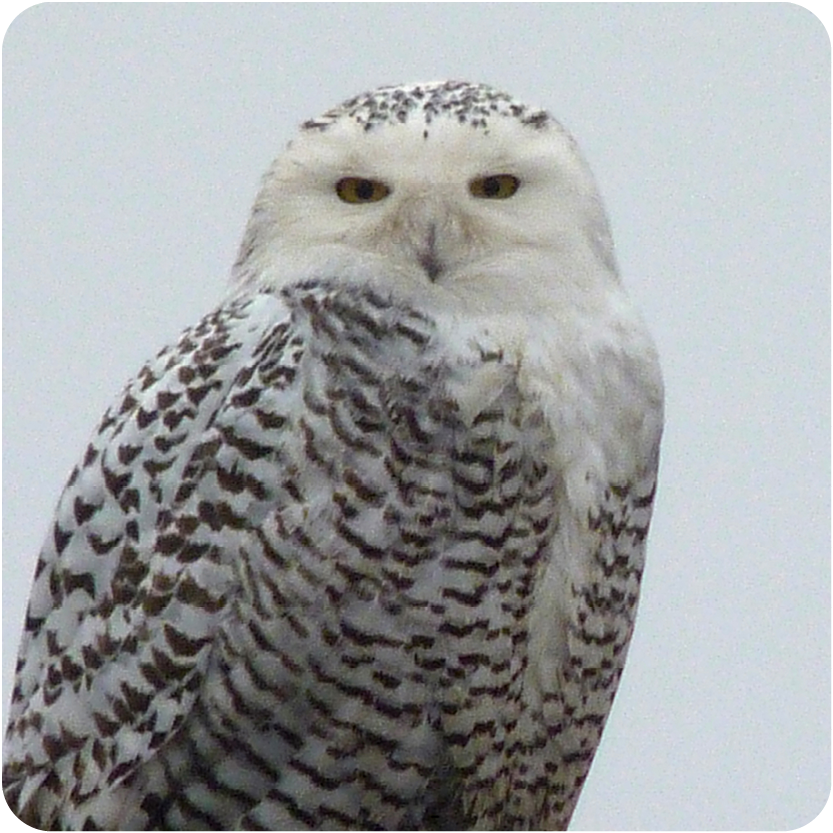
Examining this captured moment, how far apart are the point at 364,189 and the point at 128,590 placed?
762 mm

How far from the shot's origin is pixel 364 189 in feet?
10.9

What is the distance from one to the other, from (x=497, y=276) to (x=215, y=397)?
1.66ft

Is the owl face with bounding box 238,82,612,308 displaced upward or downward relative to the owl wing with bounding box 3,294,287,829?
upward

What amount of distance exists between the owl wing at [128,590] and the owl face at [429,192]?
6.6 inches

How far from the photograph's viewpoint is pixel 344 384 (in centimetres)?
329

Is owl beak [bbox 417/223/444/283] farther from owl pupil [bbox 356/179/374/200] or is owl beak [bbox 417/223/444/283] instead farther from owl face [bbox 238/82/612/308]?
owl pupil [bbox 356/179/374/200]

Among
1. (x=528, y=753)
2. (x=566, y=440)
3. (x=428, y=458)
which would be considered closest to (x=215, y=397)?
(x=428, y=458)

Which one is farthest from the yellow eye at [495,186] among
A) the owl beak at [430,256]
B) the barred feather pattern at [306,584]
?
the barred feather pattern at [306,584]

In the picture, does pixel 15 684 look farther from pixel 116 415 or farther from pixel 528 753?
pixel 528 753

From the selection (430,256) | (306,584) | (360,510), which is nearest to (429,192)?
(430,256)

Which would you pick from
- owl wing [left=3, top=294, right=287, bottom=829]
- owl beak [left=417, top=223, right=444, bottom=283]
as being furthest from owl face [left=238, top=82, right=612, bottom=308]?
owl wing [left=3, top=294, right=287, bottom=829]

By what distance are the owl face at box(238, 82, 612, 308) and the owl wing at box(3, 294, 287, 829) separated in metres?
0.17

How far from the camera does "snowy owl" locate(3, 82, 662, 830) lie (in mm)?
3254

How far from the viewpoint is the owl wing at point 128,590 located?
3.27 m
